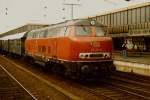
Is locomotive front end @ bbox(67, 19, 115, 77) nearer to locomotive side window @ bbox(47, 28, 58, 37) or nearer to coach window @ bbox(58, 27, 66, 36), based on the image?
coach window @ bbox(58, 27, 66, 36)

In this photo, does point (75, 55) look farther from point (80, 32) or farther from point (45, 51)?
point (45, 51)

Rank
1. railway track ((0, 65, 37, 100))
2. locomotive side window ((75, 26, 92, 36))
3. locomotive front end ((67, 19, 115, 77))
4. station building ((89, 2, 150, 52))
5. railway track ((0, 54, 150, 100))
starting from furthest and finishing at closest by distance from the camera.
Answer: station building ((89, 2, 150, 52)), locomotive side window ((75, 26, 92, 36)), locomotive front end ((67, 19, 115, 77)), railway track ((0, 65, 37, 100)), railway track ((0, 54, 150, 100))

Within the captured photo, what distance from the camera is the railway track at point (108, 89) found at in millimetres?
11812

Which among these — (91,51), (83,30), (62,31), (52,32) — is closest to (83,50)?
(91,51)

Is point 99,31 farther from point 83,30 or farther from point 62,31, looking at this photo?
point 62,31

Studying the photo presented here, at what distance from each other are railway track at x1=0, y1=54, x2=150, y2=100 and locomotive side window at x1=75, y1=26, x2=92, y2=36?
8.11 ft

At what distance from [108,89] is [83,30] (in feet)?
10.0

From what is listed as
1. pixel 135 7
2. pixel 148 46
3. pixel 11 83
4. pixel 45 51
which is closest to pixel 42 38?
pixel 45 51

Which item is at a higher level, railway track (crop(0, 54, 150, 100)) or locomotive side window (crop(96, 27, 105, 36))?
locomotive side window (crop(96, 27, 105, 36))

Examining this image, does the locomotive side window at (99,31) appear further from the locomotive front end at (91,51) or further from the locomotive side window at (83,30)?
the locomotive side window at (83,30)

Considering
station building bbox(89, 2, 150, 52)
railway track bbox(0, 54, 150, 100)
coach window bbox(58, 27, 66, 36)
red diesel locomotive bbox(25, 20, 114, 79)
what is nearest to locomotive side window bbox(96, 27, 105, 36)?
red diesel locomotive bbox(25, 20, 114, 79)

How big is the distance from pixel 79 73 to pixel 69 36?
183 centimetres

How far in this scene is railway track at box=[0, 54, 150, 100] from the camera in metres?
11.8

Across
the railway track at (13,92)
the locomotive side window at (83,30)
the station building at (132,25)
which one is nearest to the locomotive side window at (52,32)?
the locomotive side window at (83,30)
